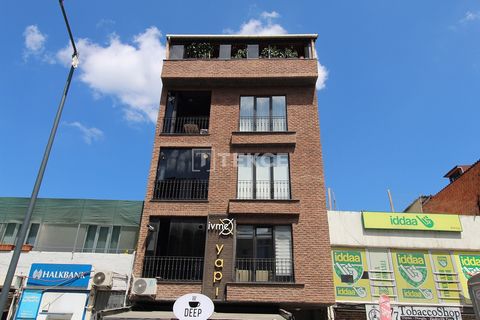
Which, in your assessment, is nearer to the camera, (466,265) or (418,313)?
(418,313)

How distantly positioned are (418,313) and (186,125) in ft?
42.6

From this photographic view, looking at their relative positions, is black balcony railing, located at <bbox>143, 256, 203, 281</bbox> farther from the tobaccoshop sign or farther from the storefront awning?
the tobaccoshop sign

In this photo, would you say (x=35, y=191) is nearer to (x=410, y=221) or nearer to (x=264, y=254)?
(x=264, y=254)

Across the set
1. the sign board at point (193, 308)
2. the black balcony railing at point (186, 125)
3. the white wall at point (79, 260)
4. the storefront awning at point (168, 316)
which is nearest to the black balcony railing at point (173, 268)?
the white wall at point (79, 260)

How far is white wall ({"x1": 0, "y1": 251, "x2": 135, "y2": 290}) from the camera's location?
1506 cm

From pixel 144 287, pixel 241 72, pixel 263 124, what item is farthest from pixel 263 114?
pixel 144 287

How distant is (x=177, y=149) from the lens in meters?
17.3

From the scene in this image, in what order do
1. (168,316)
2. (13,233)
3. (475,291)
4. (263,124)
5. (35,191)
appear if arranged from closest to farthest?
(35,191) → (168,316) → (475,291) → (13,233) → (263,124)

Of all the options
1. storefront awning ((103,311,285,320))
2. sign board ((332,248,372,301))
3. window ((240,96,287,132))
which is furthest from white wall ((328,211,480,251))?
window ((240,96,287,132))

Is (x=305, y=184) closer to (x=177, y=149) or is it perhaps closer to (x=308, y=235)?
(x=308, y=235)

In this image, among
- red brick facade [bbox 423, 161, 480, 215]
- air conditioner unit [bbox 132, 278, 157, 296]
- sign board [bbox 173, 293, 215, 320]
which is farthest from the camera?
red brick facade [bbox 423, 161, 480, 215]

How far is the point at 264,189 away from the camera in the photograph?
641 inches

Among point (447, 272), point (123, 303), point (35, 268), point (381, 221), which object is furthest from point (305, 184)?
point (35, 268)

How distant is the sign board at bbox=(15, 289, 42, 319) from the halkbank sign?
13.9 m
